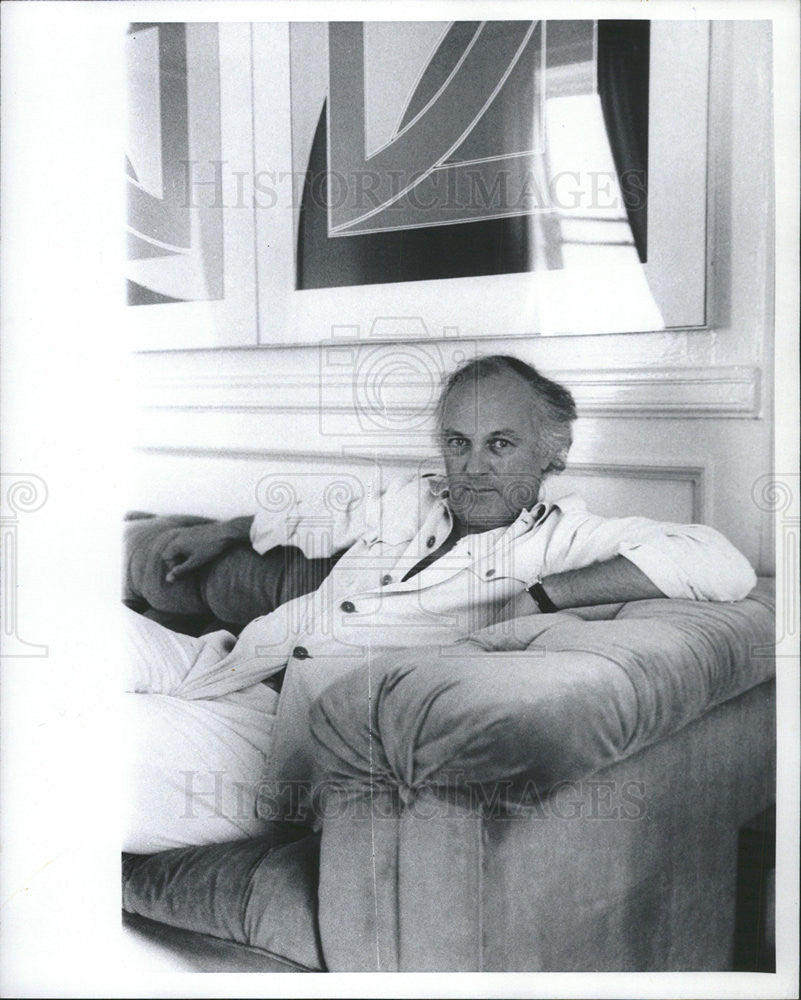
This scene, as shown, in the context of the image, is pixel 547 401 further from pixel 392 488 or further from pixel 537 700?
pixel 537 700

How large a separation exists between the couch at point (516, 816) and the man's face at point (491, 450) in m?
0.21

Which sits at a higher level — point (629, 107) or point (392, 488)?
point (629, 107)

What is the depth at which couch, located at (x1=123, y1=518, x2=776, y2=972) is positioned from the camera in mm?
1506

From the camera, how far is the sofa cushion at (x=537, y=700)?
1482 mm

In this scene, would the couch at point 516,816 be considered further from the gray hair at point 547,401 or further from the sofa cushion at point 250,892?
the gray hair at point 547,401

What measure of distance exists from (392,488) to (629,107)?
2.37 ft

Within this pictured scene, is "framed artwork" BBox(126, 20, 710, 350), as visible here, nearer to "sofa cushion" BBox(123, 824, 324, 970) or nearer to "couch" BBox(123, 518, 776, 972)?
"couch" BBox(123, 518, 776, 972)

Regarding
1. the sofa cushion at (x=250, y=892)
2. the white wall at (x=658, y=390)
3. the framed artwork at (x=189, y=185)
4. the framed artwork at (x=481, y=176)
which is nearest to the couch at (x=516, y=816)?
the sofa cushion at (x=250, y=892)

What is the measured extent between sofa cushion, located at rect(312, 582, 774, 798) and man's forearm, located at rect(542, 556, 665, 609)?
23 mm

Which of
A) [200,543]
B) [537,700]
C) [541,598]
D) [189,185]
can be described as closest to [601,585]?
[541,598]

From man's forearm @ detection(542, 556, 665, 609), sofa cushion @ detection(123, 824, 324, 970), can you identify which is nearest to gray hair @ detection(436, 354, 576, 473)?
man's forearm @ detection(542, 556, 665, 609)

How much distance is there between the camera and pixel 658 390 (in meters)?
1.60

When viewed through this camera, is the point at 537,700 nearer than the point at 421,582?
Yes

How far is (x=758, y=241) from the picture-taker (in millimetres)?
1601
